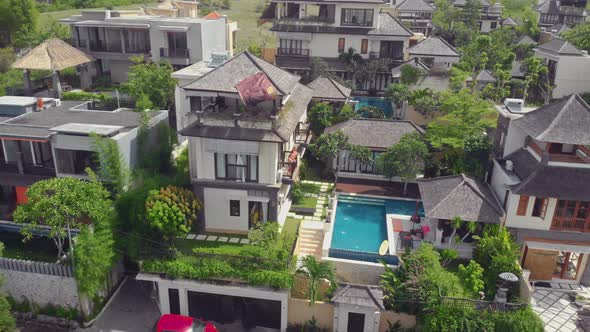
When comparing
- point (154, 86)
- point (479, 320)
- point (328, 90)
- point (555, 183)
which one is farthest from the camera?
point (328, 90)

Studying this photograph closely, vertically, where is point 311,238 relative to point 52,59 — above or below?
below

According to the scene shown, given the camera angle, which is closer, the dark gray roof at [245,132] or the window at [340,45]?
the dark gray roof at [245,132]

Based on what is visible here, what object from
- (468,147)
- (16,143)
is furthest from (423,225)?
(16,143)

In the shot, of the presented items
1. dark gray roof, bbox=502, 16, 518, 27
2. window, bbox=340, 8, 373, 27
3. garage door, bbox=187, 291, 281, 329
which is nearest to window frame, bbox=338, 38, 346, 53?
window, bbox=340, 8, 373, 27

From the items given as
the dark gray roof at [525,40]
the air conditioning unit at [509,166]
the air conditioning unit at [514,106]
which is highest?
the dark gray roof at [525,40]

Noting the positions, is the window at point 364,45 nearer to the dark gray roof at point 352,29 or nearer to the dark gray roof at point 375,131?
the dark gray roof at point 352,29

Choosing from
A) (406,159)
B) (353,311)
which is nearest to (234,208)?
(353,311)

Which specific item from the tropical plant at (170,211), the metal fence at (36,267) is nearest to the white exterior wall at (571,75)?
the tropical plant at (170,211)

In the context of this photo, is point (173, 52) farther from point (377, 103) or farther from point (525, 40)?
point (525, 40)
